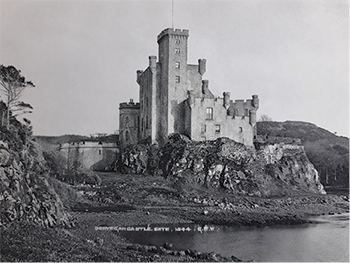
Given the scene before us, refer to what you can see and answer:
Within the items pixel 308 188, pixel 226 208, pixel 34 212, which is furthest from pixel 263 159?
pixel 34 212

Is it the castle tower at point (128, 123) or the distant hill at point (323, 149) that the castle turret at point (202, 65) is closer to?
the castle tower at point (128, 123)

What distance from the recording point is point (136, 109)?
2566 inches

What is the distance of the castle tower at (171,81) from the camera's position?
59.3m

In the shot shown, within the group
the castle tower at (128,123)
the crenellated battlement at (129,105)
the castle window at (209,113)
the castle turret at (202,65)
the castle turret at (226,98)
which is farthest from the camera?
the crenellated battlement at (129,105)

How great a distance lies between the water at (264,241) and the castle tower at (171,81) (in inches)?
908

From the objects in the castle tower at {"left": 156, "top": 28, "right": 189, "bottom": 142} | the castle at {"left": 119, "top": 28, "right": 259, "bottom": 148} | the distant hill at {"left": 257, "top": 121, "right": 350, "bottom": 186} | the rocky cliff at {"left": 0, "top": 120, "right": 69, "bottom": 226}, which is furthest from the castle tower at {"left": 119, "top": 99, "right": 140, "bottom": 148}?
the rocky cliff at {"left": 0, "top": 120, "right": 69, "bottom": 226}

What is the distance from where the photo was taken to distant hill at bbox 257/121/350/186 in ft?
271

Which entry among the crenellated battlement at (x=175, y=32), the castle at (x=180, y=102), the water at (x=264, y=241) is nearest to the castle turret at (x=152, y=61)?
the castle at (x=180, y=102)

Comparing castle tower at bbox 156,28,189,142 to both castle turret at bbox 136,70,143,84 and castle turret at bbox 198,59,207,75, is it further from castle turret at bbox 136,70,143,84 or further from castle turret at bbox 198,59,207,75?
castle turret at bbox 136,70,143,84

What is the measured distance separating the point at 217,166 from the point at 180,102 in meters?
9.72

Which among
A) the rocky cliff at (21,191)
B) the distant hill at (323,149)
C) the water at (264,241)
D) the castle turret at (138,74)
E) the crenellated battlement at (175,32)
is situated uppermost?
the crenellated battlement at (175,32)

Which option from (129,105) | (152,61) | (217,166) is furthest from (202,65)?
(217,166)

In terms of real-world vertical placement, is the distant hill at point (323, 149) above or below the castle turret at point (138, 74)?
below

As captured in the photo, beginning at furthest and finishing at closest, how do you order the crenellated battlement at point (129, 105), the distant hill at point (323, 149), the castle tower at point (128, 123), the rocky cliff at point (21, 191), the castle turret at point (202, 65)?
1. the distant hill at point (323, 149)
2. the crenellated battlement at point (129, 105)
3. the castle tower at point (128, 123)
4. the castle turret at point (202, 65)
5. the rocky cliff at point (21, 191)
